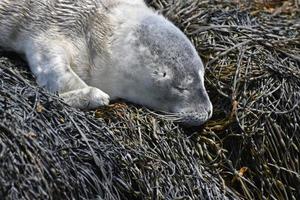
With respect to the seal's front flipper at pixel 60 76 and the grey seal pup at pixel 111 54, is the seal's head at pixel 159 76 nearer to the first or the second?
the grey seal pup at pixel 111 54

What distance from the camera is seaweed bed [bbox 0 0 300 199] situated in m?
2.62

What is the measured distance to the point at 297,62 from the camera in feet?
11.8

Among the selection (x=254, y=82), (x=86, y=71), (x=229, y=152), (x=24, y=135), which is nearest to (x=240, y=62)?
(x=254, y=82)

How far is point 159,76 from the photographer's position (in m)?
3.07

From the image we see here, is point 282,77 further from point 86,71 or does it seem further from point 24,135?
point 24,135

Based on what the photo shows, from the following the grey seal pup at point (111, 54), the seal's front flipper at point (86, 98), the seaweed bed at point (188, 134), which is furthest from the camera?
the grey seal pup at point (111, 54)

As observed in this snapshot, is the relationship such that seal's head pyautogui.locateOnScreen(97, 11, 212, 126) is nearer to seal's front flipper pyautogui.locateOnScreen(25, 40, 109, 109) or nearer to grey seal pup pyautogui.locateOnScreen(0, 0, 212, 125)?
grey seal pup pyautogui.locateOnScreen(0, 0, 212, 125)

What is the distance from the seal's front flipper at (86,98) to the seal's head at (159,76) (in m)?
0.16

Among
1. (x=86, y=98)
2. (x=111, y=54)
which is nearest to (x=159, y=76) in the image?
(x=111, y=54)

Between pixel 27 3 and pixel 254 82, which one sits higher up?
pixel 27 3

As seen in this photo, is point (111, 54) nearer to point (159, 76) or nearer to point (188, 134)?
point (159, 76)

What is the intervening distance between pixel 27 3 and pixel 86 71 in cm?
33

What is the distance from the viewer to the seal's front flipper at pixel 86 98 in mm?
2932

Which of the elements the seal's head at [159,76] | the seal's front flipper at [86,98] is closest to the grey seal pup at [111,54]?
the seal's head at [159,76]
